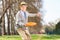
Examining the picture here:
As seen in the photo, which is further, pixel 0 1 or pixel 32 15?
pixel 0 1

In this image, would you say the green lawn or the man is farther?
the green lawn

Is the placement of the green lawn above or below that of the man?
below

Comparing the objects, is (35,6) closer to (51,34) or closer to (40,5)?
(40,5)

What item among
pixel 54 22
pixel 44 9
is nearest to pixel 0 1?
pixel 44 9

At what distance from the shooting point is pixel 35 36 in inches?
127

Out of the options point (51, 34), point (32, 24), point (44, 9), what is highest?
point (44, 9)

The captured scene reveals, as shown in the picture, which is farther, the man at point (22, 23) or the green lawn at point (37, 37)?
the green lawn at point (37, 37)

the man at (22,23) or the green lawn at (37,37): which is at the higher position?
the man at (22,23)

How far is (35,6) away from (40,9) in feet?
0.36

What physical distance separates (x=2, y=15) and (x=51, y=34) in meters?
0.98

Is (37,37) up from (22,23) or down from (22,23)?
down

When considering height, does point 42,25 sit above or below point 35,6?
below

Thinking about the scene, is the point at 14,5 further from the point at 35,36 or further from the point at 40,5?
the point at 35,36

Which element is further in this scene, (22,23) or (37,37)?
(37,37)
